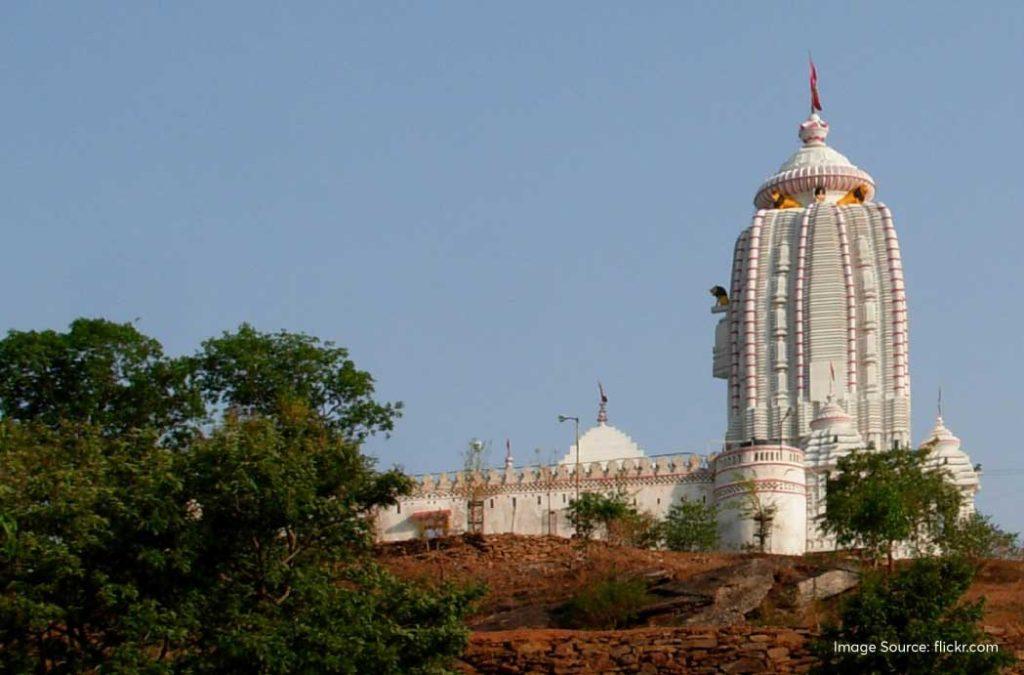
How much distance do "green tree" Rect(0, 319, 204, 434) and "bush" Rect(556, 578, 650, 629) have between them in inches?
580

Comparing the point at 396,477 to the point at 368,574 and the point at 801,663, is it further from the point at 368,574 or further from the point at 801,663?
the point at 801,663

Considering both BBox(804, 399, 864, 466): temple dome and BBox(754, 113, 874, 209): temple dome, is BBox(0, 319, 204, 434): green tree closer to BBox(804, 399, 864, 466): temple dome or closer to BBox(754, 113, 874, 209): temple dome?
BBox(804, 399, 864, 466): temple dome

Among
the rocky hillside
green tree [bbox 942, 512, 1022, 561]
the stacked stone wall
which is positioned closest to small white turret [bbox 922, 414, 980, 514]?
green tree [bbox 942, 512, 1022, 561]

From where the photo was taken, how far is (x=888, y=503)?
4203 cm

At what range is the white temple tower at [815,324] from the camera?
70500mm

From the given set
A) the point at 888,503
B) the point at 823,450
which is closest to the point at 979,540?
the point at 888,503

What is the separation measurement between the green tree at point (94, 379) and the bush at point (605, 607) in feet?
48.4

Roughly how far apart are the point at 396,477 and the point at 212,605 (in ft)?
11.0

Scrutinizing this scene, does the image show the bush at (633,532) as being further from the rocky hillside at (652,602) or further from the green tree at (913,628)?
the green tree at (913,628)

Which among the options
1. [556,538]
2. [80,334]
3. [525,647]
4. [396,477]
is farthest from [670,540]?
[396,477]

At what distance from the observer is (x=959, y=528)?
48.2 metres

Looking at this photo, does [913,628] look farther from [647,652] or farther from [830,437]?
[830,437]

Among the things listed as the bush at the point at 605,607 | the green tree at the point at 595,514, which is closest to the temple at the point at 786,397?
the green tree at the point at 595,514

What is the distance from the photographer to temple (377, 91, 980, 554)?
57625 mm
